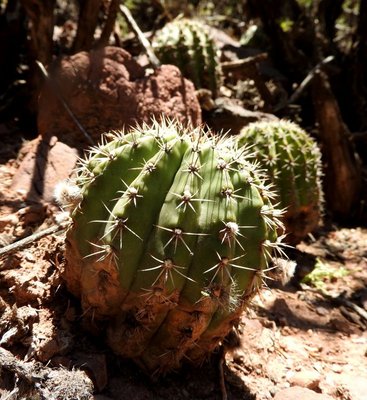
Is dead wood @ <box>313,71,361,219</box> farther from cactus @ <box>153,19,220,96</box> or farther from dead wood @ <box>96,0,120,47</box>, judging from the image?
dead wood @ <box>96,0,120,47</box>

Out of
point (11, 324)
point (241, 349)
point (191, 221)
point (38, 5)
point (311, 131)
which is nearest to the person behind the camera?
point (191, 221)

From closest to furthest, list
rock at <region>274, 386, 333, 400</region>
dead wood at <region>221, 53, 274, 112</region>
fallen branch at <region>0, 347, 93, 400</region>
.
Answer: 1. fallen branch at <region>0, 347, 93, 400</region>
2. rock at <region>274, 386, 333, 400</region>
3. dead wood at <region>221, 53, 274, 112</region>

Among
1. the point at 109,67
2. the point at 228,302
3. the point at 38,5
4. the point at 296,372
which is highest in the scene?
the point at 38,5

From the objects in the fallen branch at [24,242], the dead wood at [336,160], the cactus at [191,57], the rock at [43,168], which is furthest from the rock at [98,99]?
the dead wood at [336,160]

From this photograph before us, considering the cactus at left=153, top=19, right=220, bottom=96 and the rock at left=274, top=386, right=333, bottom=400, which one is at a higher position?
the cactus at left=153, top=19, right=220, bottom=96

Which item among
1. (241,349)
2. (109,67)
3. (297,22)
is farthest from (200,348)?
(297,22)

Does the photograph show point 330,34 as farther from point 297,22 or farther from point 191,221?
point 191,221

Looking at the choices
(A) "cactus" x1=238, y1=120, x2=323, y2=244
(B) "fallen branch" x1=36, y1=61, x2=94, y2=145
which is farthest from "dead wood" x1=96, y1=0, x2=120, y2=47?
(A) "cactus" x1=238, y1=120, x2=323, y2=244
